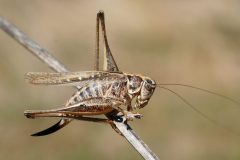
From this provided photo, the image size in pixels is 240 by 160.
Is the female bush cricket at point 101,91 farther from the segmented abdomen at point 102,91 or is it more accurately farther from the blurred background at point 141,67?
the blurred background at point 141,67

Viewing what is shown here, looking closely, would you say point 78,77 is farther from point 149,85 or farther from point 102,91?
point 149,85

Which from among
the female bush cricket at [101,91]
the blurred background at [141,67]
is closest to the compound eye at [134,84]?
the female bush cricket at [101,91]

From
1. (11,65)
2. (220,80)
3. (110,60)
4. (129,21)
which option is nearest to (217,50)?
(220,80)

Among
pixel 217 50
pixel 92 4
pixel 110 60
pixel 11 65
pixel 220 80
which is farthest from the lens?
pixel 92 4

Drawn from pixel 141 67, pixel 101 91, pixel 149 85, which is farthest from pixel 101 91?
pixel 141 67

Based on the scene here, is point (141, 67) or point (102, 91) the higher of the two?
point (102, 91)

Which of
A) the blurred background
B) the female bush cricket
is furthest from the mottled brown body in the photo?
the blurred background

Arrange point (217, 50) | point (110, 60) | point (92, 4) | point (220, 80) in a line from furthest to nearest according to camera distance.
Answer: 1. point (92, 4)
2. point (217, 50)
3. point (220, 80)
4. point (110, 60)

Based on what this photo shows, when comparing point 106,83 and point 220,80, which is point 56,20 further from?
point 106,83
